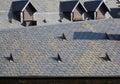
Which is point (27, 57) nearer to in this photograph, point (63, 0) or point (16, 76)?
point (16, 76)

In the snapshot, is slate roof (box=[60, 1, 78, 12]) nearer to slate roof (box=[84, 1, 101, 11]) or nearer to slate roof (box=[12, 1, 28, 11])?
slate roof (box=[84, 1, 101, 11])

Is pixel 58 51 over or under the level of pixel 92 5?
under

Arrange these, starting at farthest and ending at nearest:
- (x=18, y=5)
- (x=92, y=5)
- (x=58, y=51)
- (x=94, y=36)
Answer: (x=92, y=5), (x=18, y=5), (x=94, y=36), (x=58, y=51)

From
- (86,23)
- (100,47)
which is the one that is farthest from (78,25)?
(100,47)

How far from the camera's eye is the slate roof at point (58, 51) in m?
34.3

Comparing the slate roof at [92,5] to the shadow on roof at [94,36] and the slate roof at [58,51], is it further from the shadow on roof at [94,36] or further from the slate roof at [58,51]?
the shadow on roof at [94,36]

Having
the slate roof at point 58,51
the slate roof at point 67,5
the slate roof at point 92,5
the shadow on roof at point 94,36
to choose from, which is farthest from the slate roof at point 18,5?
the shadow on roof at point 94,36

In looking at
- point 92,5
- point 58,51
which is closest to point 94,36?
point 58,51

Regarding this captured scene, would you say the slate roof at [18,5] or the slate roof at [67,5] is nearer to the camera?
the slate roof at [18,5]

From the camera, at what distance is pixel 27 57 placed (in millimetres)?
35375

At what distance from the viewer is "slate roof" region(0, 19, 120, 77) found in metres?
34.3

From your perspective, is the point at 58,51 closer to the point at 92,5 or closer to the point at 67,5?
the point at 67,5

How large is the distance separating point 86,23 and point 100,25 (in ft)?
4.02

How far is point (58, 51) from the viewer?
36656 mm
